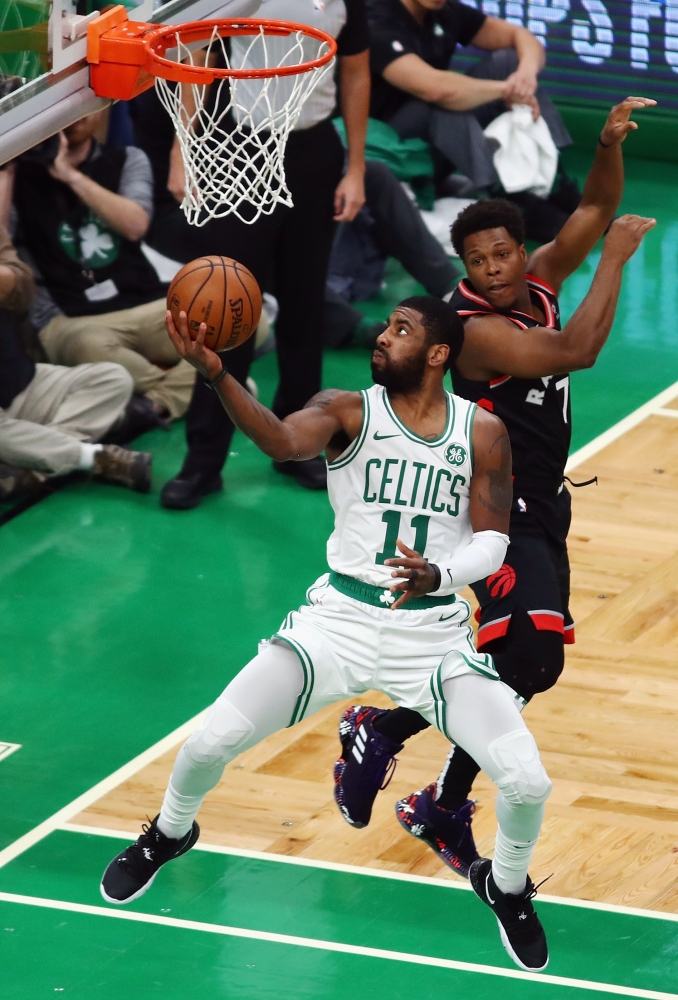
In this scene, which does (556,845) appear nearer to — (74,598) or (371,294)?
(74,598)

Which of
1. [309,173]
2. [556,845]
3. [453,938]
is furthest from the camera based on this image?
[309,173]

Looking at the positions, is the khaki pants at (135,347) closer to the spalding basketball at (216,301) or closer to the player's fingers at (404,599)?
the spalding basketball at (216,301)

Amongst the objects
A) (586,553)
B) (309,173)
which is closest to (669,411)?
(586,553)

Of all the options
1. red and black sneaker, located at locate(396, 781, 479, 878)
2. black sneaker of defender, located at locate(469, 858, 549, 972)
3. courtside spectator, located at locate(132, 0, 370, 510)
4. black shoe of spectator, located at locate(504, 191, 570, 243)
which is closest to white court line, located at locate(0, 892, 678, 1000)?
black sneaker of defender, located at locate(469, 858, 549, 972)

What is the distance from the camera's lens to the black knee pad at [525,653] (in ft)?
16.4

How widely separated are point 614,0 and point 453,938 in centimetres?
986

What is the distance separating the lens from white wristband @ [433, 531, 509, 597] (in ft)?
14.6

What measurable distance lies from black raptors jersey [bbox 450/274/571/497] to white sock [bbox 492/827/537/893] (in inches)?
47.2

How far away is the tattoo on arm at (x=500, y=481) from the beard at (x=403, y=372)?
0.29 metres

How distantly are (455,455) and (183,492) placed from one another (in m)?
3.49

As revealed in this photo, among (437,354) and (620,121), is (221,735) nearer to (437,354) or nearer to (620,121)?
(437,354)

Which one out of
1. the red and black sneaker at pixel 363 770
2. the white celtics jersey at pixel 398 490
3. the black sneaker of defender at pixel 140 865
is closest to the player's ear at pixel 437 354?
the white celtics jersey at pixel 398 490

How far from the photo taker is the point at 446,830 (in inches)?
203

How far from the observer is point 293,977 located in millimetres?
4762
